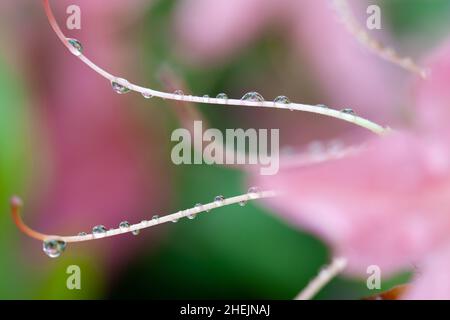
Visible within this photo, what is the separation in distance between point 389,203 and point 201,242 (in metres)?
0.21

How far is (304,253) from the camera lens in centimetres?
39

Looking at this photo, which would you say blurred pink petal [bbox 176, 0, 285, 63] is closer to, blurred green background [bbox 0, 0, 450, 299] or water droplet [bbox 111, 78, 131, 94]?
blurred green background [bbox 0, 0, 450, 299]

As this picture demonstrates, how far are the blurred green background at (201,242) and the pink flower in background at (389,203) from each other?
157 mm

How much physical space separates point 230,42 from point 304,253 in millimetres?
119

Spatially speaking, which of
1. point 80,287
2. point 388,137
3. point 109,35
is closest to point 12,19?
point 109,35

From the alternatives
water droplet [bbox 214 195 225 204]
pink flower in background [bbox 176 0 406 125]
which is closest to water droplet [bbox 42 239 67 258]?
water droplet [bbox 214 195 225 204]

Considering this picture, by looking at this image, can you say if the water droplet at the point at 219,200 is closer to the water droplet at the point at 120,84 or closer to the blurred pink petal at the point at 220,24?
the water droplet at the point at 120,84

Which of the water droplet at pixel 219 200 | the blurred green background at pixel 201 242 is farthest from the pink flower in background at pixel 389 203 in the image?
the blurred green background at pixel 201 242

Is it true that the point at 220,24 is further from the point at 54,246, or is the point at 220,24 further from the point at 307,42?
the point at 54,246

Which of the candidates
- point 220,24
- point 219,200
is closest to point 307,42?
point 220,24

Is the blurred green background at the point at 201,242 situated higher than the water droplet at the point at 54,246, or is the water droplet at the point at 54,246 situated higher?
the blurred green background at the point at 201,242

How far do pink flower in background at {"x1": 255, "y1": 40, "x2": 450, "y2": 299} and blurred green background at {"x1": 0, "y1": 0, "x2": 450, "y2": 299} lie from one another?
157 mm

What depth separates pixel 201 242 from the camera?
40cm

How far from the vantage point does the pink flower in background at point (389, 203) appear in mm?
206
